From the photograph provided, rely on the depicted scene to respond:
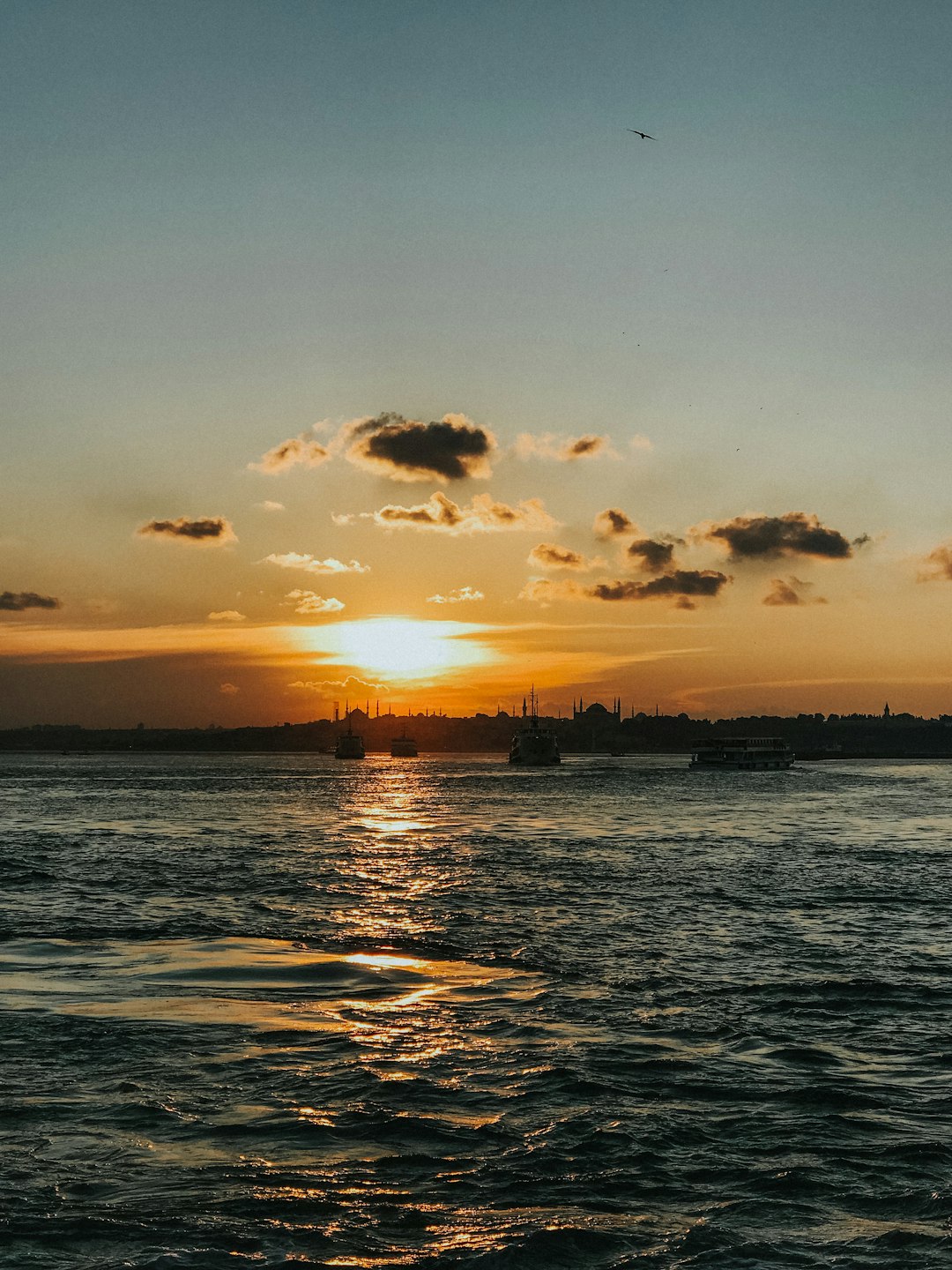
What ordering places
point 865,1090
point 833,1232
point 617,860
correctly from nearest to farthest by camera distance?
point 833,1232
point 865,1090
point 617,860

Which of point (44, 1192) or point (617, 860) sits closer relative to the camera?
point (44, 1192)

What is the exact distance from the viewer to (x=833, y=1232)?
441 inches

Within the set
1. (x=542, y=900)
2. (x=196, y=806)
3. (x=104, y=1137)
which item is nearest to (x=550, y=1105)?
(x=104, y=1137)

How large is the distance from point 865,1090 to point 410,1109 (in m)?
6.14

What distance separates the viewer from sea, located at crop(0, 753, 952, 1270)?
1121 cm

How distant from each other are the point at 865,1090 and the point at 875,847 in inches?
1814

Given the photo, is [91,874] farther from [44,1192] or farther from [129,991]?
[44,1192]

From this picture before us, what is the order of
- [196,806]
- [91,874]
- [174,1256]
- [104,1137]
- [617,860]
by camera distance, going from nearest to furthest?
[174,1256] < [104,1137] < [91,874] < [617,860] < [196,806]

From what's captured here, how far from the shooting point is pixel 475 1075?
1664 cm

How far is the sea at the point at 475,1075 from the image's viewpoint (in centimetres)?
1121

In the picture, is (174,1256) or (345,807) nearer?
(174,1256)

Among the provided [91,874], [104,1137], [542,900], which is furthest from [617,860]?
[104,1137]

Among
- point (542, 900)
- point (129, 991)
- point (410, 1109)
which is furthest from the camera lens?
point (542, 900)

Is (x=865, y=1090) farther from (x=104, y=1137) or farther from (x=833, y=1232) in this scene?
(x=104, y=1137)
